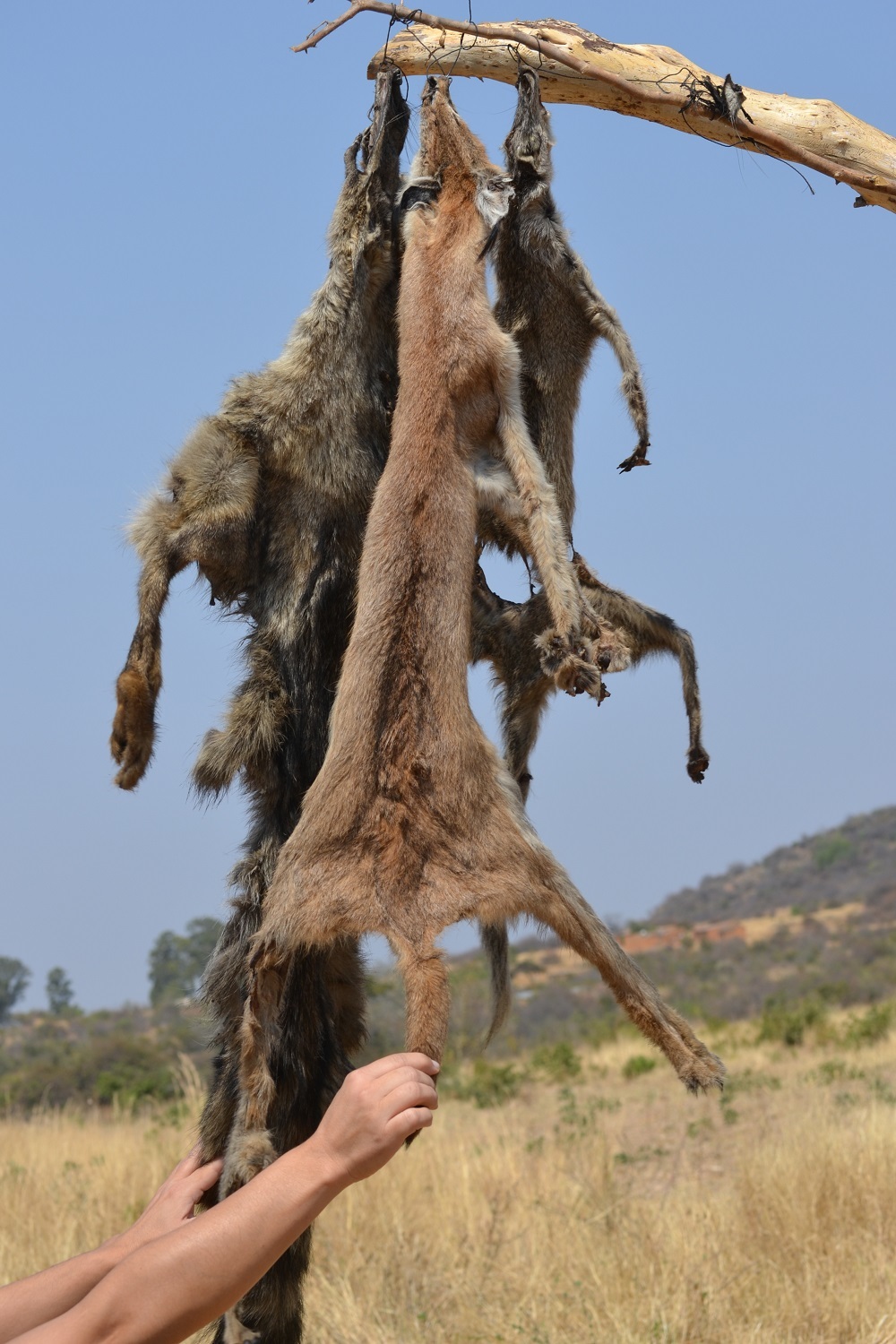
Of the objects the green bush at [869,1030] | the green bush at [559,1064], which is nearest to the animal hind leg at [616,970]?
the green bush at [559,1064]

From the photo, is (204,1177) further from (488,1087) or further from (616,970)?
(488,1087)

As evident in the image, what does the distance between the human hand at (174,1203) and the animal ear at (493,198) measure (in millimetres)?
2399

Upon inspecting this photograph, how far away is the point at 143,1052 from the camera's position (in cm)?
1781

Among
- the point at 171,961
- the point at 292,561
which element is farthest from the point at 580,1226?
the point at 171,961

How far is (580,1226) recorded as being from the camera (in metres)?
6.94

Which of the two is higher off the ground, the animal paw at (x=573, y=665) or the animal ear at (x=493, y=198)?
the animal ear at (x=493, y=198)

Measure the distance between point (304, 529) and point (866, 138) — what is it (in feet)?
6.46

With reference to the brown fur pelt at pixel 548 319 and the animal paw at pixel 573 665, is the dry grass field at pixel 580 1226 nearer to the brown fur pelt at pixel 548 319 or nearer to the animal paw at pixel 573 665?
the animal paw at pixel 573 665

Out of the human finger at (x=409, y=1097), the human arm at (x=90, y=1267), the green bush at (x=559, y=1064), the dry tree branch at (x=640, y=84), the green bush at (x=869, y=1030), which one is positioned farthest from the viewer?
the green bush at (x=559, y=1064)

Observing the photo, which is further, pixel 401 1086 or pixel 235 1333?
pixel 235 1333

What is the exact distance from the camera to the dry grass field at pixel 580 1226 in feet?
17.9

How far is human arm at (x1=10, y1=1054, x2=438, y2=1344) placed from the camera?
2.29 meters

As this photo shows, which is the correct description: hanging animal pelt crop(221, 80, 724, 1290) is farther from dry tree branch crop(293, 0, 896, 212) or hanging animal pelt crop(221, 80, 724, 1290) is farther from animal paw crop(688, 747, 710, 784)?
animal paw crop(688, 747, 710, 784)

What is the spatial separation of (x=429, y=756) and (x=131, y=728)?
0.86 meters
